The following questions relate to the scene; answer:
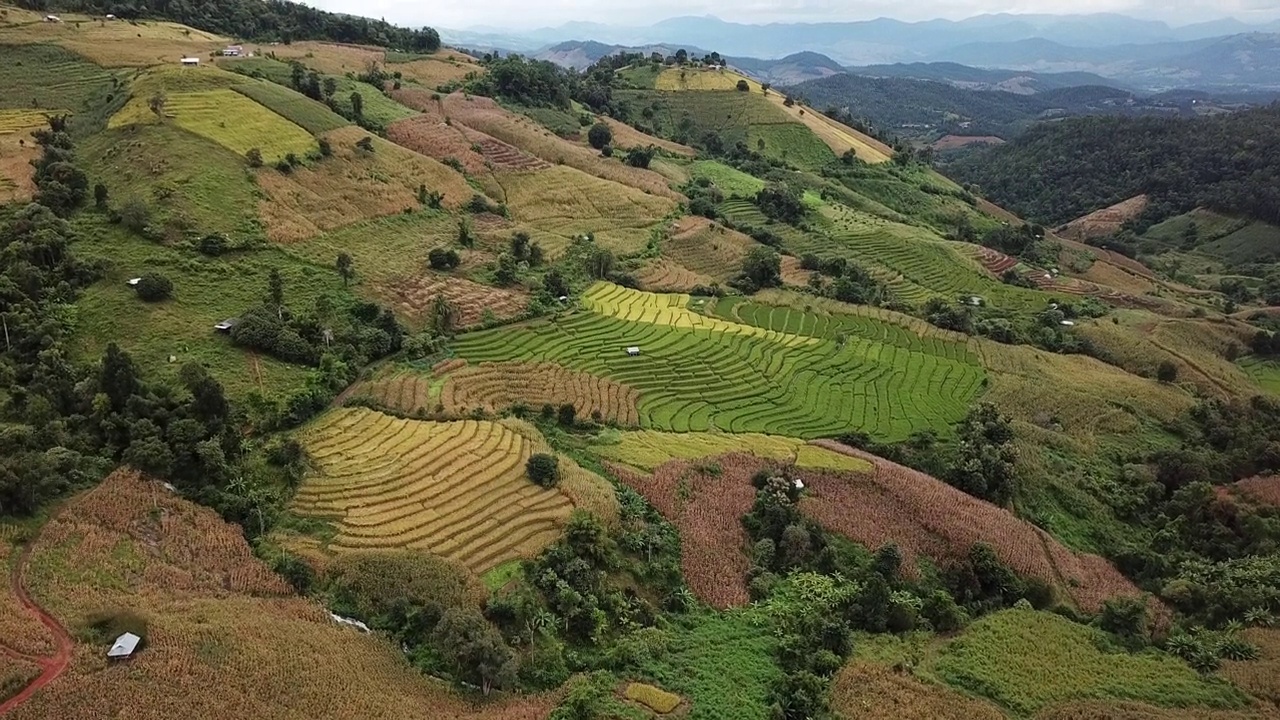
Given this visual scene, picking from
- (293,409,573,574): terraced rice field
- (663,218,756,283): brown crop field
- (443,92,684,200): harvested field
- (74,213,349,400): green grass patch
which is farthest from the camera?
(443,92,684,200): harvested field

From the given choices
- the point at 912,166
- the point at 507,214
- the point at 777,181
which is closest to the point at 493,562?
the point at 507,214

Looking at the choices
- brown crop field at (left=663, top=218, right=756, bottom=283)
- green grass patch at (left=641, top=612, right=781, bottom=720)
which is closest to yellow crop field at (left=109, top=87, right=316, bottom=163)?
brown crop field at (left=663, top=218, right=756, bottom=283)

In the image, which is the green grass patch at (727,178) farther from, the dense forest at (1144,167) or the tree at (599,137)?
the dense forest at (1144,167)

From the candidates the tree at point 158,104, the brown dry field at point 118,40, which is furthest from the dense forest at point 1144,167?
the tree at point 158,104

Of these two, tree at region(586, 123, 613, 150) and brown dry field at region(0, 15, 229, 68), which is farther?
tree at region(586, 123, 613, 150)

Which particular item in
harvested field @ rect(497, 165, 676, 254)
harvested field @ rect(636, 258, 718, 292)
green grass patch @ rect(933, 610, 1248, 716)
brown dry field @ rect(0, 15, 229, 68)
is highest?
brown dry field @ rect(0, 15, 229, 68)

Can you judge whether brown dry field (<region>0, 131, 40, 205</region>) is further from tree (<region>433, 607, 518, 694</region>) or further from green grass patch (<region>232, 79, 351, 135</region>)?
tree (<region>433, 607, 518, 694</region>)
